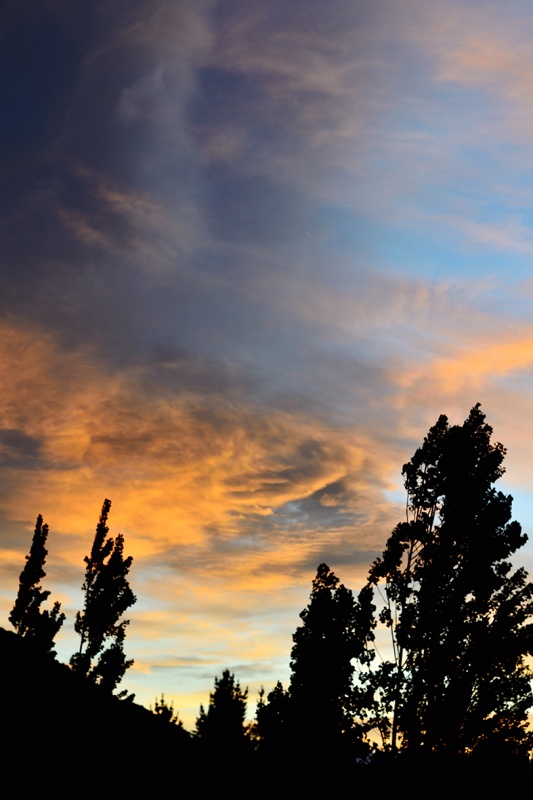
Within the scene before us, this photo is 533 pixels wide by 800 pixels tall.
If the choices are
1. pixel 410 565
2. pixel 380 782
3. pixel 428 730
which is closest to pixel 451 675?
pixel 428 730

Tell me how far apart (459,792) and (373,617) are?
8.82 meters

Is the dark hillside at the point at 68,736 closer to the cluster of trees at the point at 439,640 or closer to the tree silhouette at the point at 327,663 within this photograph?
the cluster of trees at the point at 439,640

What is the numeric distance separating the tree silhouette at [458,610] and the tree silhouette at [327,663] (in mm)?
3147

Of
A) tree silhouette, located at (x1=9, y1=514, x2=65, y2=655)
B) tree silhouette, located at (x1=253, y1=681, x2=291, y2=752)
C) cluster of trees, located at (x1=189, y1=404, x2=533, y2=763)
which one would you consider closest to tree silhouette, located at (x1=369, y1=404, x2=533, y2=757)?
cluster of trees, located at (x1=189, y1=404, x2=533, y2=763)

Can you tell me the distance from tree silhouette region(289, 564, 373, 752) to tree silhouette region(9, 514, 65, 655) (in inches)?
653

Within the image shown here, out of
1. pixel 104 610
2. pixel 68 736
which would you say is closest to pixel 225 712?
pixel 104 610

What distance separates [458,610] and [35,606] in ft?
94.4

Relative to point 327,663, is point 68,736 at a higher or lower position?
lower

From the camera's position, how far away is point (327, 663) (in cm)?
3416

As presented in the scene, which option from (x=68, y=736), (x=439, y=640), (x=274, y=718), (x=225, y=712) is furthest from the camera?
(x=225, y=712)

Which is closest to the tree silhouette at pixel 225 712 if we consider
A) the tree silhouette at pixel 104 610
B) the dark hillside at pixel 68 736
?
the tree silhouette at pixel 104 610

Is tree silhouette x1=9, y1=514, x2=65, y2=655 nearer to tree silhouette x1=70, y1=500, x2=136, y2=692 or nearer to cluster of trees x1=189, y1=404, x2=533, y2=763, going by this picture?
tree silhouette x1=70, y1=500, x2=136, y2=692

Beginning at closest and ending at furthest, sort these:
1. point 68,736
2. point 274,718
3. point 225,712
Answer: point 68,736, point 274,718, point 225,712

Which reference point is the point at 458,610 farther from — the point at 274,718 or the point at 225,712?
the point at 225,712
